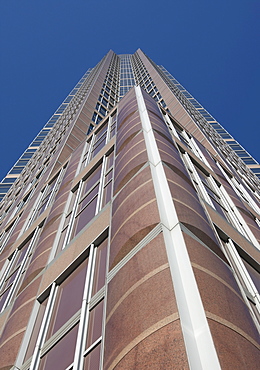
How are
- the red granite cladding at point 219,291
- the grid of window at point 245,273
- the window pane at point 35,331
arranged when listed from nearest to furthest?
the red granite cladding at point 219,291 < the grid of window at point 245,273 < the window pane at point 35,331

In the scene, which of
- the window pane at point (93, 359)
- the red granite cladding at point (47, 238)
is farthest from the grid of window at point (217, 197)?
the window pane at point (93, 359)

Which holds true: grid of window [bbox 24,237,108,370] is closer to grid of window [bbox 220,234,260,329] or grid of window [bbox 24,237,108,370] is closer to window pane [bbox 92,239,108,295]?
window pane [bbox 92,239,108,295]

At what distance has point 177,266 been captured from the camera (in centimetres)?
505

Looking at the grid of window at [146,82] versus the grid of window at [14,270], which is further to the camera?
the grid of window at [146,82]

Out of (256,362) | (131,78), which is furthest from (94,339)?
(131,78)

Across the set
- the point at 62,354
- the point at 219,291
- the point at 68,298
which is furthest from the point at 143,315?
the point at 68,298

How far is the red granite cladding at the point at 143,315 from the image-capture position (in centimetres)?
401

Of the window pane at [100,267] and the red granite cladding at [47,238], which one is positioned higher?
the red granite cladding at [47,238]

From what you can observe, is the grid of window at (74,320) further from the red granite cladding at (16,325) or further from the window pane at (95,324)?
the red granite cladding at (16,325)

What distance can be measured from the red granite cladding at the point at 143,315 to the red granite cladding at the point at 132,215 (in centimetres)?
49

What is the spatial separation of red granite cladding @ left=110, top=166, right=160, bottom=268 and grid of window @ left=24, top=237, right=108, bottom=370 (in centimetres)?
82

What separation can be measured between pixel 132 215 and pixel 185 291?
255 cm

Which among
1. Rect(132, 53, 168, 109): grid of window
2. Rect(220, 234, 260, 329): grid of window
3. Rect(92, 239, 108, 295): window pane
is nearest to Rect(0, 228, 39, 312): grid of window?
Rect(92, 239, 108, 295): window pane

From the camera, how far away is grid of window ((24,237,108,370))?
235 inches
